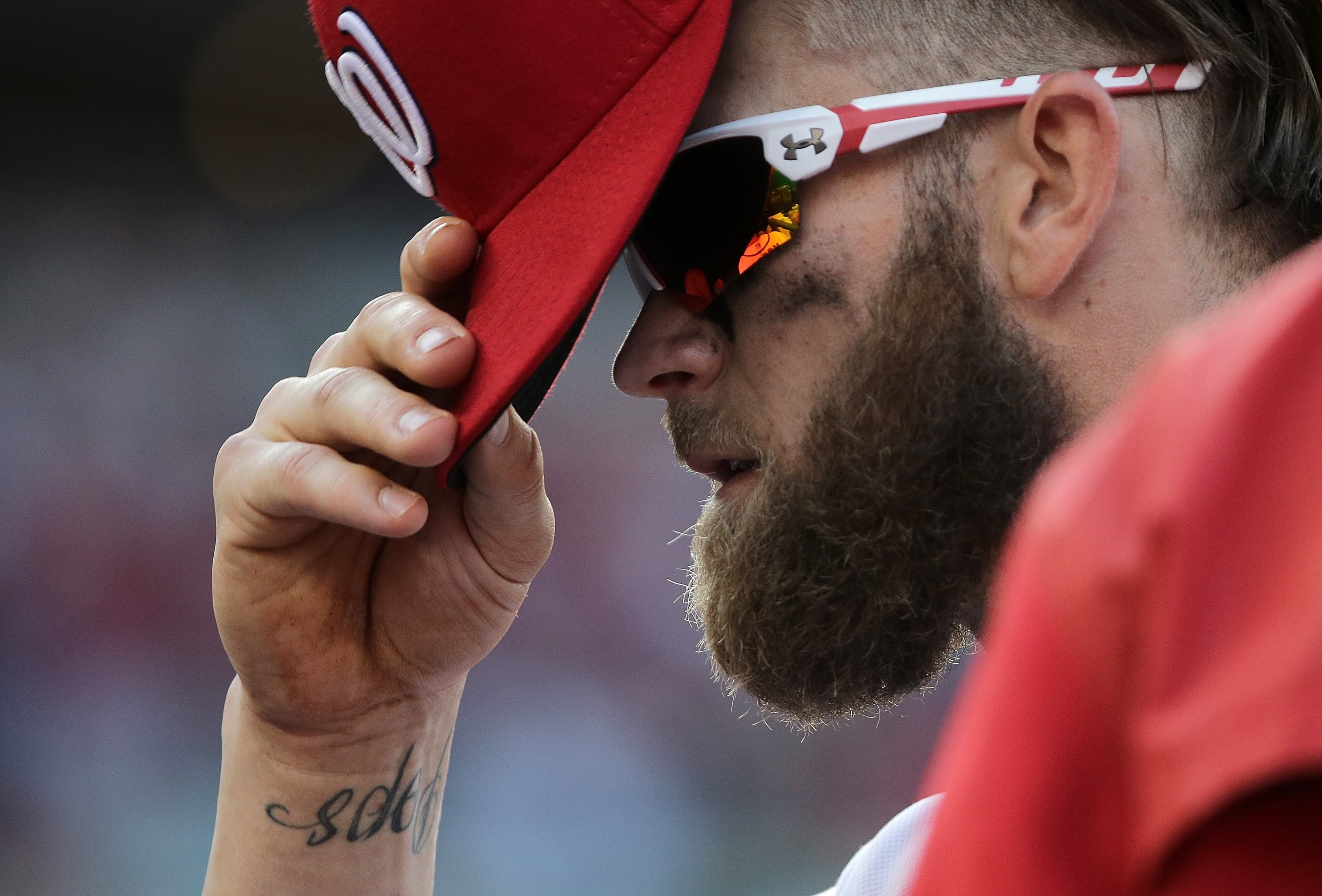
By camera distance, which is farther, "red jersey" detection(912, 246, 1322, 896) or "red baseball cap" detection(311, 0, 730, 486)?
"red baseball cap" detection(311, 0, 730, 486)

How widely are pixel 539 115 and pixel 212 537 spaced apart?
23.4 feet

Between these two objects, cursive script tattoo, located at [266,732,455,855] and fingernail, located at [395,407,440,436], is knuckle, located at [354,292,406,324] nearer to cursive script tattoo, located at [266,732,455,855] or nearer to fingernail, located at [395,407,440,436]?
fingernail, located at [395,407,440,436]

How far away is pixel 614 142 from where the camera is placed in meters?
1.29

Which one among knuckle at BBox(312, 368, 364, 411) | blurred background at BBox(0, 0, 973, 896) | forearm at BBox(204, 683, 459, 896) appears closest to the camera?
knuckle at BBox(312, 368, 364, 411)

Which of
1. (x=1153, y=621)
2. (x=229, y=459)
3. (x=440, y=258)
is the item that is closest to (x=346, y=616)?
(x=229, y=459)

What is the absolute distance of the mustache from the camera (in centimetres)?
151

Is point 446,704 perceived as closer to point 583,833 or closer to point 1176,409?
point 1176,409

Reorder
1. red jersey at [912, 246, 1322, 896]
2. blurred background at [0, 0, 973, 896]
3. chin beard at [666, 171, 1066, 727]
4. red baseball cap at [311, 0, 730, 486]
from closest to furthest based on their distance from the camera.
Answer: red jersey at [912, 246, 1322, 896] < red baseball cap at [311, 0, 730, 486] < chin beard at [666, 171, 1066, 727] < blurred background at [0, 0, 973, 896]

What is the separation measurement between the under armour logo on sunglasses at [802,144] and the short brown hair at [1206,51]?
12cm

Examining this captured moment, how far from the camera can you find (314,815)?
1.75 metres

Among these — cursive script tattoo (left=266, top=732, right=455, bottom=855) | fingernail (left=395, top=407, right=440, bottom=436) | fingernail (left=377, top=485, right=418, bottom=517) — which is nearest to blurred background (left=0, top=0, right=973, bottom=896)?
cursive script tattoo (left=266, top=732, right=455, bottom=855)

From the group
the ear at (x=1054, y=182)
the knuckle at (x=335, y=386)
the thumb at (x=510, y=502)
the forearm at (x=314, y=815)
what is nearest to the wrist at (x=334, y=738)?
the forearm at (x=314, y=815)

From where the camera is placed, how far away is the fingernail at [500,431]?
1597 mm

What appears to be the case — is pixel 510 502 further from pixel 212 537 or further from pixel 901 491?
pixel 212 537
